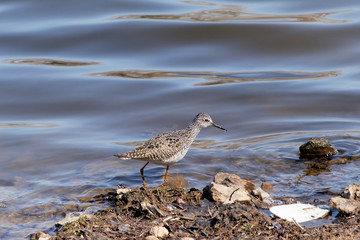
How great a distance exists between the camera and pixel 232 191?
6512mm

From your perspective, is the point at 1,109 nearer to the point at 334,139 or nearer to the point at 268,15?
the point at 334,139

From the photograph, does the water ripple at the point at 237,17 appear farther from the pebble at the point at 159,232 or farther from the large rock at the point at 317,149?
the pebble at the point at 159,232

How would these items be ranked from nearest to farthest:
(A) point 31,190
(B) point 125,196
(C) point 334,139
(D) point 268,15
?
1. (B) point 125,196
2. (A) point 31,190
3. (C) point 334,139
4. (D) point 268,15

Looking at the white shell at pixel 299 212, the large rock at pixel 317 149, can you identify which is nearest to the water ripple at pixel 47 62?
the large rock at pixel 317 149

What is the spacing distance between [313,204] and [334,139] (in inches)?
143

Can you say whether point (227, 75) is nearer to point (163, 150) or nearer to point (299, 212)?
point (163, 150)

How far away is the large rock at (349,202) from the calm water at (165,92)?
0.54 meters

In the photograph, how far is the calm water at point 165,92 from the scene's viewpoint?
8344 mm

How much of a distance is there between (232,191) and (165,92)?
7360mm

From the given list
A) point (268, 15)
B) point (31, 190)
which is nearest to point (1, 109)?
point (31, 190)

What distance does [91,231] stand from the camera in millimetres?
5578

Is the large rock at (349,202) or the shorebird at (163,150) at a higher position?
the shorebird at (163,150)

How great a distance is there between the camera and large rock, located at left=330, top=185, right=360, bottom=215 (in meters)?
5.89

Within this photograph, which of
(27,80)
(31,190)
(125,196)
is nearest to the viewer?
(125,196)
